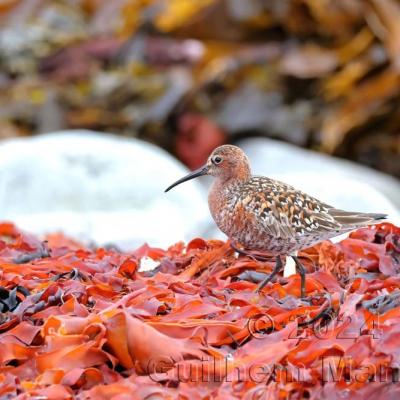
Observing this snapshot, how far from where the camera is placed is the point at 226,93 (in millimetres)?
10125

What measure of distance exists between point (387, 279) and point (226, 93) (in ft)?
22.7

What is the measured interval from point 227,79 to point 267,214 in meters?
6.59

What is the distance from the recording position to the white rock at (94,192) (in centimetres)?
671

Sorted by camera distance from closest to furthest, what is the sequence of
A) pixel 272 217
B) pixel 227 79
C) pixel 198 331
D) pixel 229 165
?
pixel 198 331
pixel 272 217
pixel 229 165
pixel 227 79

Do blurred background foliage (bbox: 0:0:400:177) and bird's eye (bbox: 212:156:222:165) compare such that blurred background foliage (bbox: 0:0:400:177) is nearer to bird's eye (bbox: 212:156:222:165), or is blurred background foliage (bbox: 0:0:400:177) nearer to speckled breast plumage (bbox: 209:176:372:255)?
bird's eye (bbox: 212:156:222:165)

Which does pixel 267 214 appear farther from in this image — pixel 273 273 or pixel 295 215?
pixel 273 273

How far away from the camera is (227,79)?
10141mm

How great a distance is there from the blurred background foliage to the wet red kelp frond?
20.1 ft

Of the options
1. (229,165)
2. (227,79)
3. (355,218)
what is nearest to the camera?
(355,218)

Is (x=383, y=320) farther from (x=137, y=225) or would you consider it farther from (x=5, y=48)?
(x=5, y=48)

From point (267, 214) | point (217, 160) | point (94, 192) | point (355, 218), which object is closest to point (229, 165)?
point (217, 160)

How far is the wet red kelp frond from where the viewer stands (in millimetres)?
2594

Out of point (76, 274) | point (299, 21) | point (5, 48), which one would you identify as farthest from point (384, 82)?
point (76, 274)

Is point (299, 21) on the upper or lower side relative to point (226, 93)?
upper
